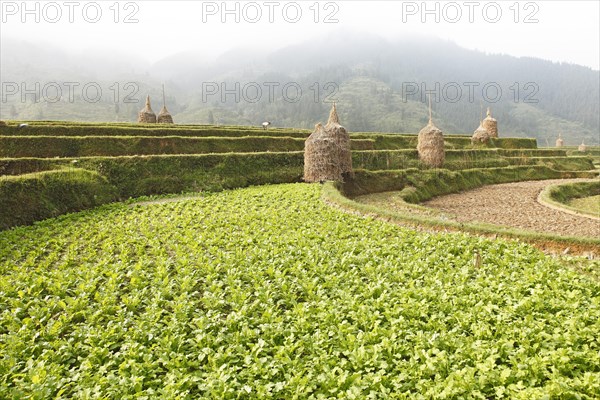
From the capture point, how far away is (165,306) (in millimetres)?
7824

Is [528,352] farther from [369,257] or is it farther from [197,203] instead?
[197,203]

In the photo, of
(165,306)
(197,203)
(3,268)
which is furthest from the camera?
(197,203)

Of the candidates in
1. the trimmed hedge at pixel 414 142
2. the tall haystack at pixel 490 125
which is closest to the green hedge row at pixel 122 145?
the trimmed hedge at pixel 414 142

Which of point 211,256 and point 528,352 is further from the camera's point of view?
point 211,256

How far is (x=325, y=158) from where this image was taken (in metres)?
26.2

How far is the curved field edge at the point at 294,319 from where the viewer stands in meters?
5.21

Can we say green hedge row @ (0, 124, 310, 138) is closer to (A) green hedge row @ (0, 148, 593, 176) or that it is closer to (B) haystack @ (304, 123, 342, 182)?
(A) green hedge row @ (0, 148, 593, 176)

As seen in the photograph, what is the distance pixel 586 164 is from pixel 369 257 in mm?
59386

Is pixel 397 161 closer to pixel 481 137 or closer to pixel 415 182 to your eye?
pixel 415 182

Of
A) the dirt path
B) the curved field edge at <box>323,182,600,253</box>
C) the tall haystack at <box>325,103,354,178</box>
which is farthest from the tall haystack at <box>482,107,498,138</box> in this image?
the curved field edge at <box>323,182,600,253</box>

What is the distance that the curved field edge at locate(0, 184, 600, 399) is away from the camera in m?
5.21

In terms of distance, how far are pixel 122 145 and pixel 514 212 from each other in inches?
975

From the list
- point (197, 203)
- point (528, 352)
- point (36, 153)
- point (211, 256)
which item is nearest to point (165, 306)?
point (211, 256)

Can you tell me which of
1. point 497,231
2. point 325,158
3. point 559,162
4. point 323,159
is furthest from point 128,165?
point 559,162
